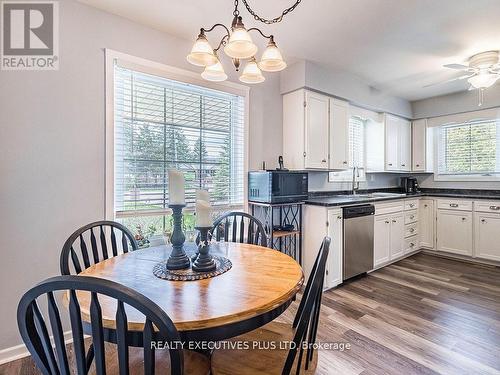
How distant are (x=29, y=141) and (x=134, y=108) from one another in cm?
76

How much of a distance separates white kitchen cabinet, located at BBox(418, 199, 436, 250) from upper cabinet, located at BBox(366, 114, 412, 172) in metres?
0.68

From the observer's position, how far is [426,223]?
14.0 ft

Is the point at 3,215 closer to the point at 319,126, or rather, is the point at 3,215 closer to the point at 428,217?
the point at 319,126

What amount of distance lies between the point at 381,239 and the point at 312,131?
170 centimetres

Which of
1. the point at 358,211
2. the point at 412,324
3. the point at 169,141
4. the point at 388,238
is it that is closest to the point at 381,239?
the point at 388,238

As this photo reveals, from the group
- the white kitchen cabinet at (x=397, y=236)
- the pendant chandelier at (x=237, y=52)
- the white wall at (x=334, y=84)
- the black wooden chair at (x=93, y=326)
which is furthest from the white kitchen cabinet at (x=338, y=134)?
the black wooden chair at (x=93, y=326)

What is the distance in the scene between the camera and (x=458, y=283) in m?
3.04

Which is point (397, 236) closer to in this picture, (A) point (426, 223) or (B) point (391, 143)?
(A) point (426, 223)

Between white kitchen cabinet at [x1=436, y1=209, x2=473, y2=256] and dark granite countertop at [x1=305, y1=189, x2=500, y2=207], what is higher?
dark granite countertop at [x1=305, y1=189, x2=500, y2=207]

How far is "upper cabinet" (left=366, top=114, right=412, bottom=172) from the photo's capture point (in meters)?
4.18

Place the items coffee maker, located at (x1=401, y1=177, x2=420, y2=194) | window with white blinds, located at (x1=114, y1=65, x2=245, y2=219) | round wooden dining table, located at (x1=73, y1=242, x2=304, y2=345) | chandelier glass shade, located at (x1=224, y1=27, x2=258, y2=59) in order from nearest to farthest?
round wooden dining table, located at (x1=73, y1=242, x2=304, y2=345), chandelier glass shade, located at (x1=224, y1=27, x2=258, y2=59), window with white blinds, located at (x1=114, y1=65, x2=245, y2=219), coffee maker, located at (x1=401, y1=177, x2=420, y2=194)

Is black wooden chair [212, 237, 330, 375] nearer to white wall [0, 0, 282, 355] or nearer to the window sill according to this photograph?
white wall [0, 0, 282, 355]

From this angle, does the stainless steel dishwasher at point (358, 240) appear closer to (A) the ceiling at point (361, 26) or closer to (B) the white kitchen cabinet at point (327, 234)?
(B) the white kitchen cabinet at point (327, 234)

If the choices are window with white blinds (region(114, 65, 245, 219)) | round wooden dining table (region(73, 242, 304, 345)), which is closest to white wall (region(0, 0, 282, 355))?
window with white blinds (region(114, 65, 245, 219))
